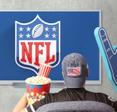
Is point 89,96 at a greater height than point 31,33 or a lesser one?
lesser

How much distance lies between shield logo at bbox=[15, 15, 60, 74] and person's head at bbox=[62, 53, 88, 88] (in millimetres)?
2211

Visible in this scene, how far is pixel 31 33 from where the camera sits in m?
4.57

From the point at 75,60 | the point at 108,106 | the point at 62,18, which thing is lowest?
the point at 108,106

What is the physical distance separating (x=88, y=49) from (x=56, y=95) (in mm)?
2283

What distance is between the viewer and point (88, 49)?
14.9 feet

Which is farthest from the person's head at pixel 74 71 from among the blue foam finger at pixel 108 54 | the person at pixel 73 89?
the blue foam finger at pixel 108 54

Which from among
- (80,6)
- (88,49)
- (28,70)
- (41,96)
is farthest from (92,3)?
(41,96)

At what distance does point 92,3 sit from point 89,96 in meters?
2.33

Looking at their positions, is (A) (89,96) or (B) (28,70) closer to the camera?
(A) (89,96)

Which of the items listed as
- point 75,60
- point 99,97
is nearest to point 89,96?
point 99,97

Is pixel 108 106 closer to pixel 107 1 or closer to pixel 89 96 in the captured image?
pixel 89 96

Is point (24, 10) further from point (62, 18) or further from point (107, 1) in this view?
point (107, 1)

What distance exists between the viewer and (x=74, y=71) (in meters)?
2.30

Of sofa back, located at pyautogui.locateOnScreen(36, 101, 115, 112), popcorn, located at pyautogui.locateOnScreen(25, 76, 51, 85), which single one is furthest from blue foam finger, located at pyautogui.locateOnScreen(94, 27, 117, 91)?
sofa back, located at pyautogui.locateOnScreen(36, 101, 115, 112)
